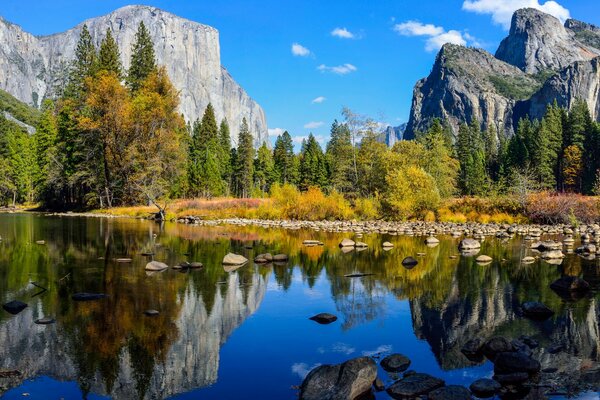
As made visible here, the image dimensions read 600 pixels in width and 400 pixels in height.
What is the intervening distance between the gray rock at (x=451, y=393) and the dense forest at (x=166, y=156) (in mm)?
34666

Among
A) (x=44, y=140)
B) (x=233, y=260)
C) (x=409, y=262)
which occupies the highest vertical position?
(x=44, y=140)

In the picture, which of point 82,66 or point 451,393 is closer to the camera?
point 451,393

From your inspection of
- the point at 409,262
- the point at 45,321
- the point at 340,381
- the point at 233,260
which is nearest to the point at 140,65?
the point at 233,260

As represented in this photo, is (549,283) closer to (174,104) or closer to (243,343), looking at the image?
(243,343)

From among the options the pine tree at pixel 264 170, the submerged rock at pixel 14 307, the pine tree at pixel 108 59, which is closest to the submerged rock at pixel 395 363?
the submerged rock at pixel 14 307

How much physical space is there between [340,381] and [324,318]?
4.39m

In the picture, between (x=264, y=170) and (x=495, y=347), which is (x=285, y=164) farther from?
(x=495, y=347)

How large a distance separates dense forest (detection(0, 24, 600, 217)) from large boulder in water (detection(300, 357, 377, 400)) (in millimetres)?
34563

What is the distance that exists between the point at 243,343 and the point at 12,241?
20284mm

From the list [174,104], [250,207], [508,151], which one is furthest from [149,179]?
[508,151]

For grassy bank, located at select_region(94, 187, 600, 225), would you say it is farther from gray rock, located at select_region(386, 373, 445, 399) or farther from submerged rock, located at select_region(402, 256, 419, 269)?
gray rock, located at select_region(386, 373, 445, 399)

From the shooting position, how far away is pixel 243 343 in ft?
31.8

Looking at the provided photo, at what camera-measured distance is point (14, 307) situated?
1126cm

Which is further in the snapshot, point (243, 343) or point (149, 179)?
point (149, 179)
